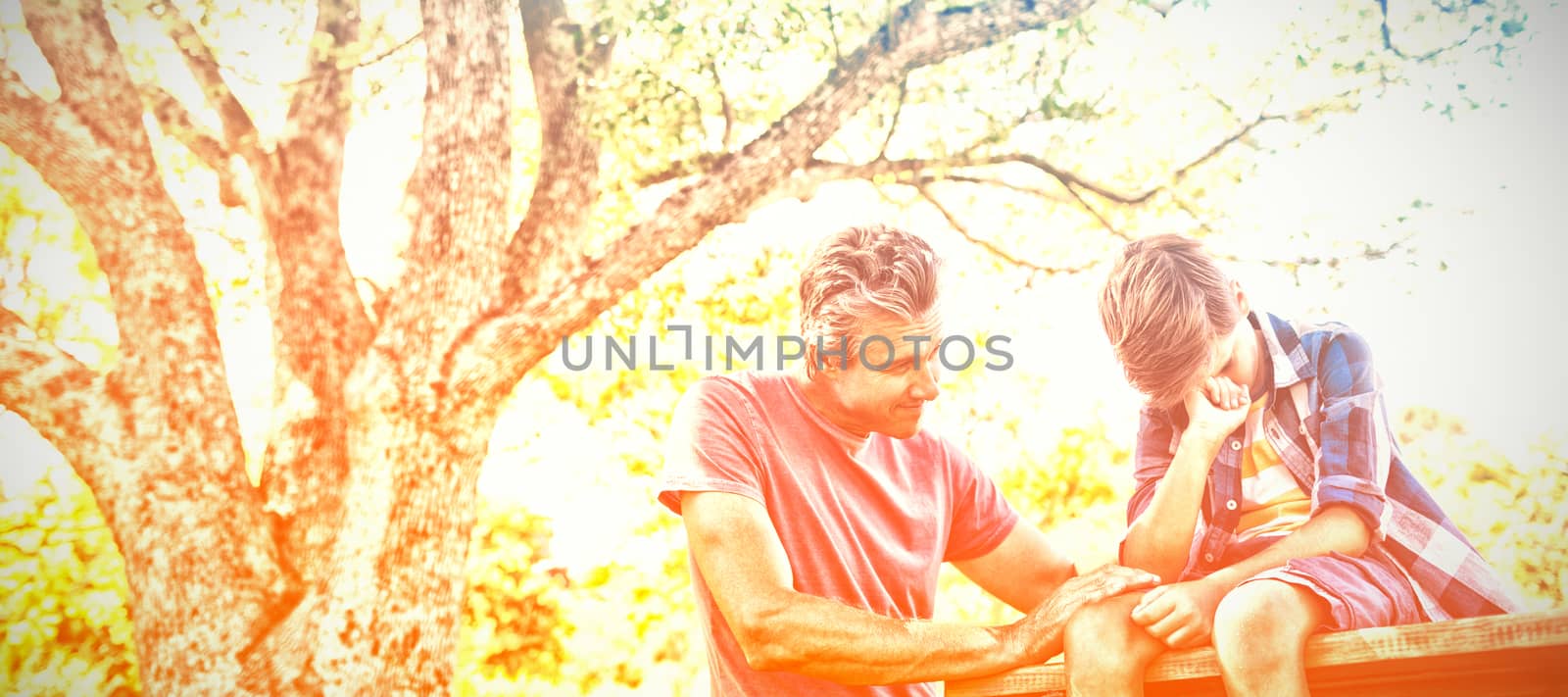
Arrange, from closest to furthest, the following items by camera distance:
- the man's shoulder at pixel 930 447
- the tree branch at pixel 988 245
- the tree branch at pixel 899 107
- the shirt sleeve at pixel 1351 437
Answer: the shirt sleeve at pixel 1351 437
the man's shoulder at pixel 930 447
the tree branch at pixel 988 245
the tree branch at pixel 899 107

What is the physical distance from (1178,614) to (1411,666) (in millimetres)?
387

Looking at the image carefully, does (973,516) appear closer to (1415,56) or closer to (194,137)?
(1415,56)

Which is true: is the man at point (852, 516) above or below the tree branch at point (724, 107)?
below

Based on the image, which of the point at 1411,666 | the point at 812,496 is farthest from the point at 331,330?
the point at 1411,666

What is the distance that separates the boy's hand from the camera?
2.09 m

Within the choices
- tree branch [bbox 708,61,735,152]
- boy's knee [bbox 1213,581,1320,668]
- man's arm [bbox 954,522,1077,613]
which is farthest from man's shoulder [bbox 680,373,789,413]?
boy's knee [bbox 1213,581,1320,668]

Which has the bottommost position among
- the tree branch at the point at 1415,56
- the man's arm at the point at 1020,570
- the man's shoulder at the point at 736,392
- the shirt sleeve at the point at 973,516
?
the man's arm at the point at 1020,570

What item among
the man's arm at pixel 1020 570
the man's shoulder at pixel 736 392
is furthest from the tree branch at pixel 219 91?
the man's arm at pixel 1020 570

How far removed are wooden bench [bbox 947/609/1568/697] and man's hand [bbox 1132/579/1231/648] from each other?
28mm

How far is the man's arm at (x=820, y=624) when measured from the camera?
1912 millimetres

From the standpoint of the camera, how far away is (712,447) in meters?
2.00

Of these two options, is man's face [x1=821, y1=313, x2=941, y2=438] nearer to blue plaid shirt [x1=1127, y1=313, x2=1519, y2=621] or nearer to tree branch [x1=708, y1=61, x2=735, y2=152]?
blue plaid shirt [x1=1127, y1=313, x2=1519, y2=621]

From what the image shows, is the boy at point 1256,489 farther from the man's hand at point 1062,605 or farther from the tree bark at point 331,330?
the tree bark at point 331,330

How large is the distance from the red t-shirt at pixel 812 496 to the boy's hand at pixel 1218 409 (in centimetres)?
47
